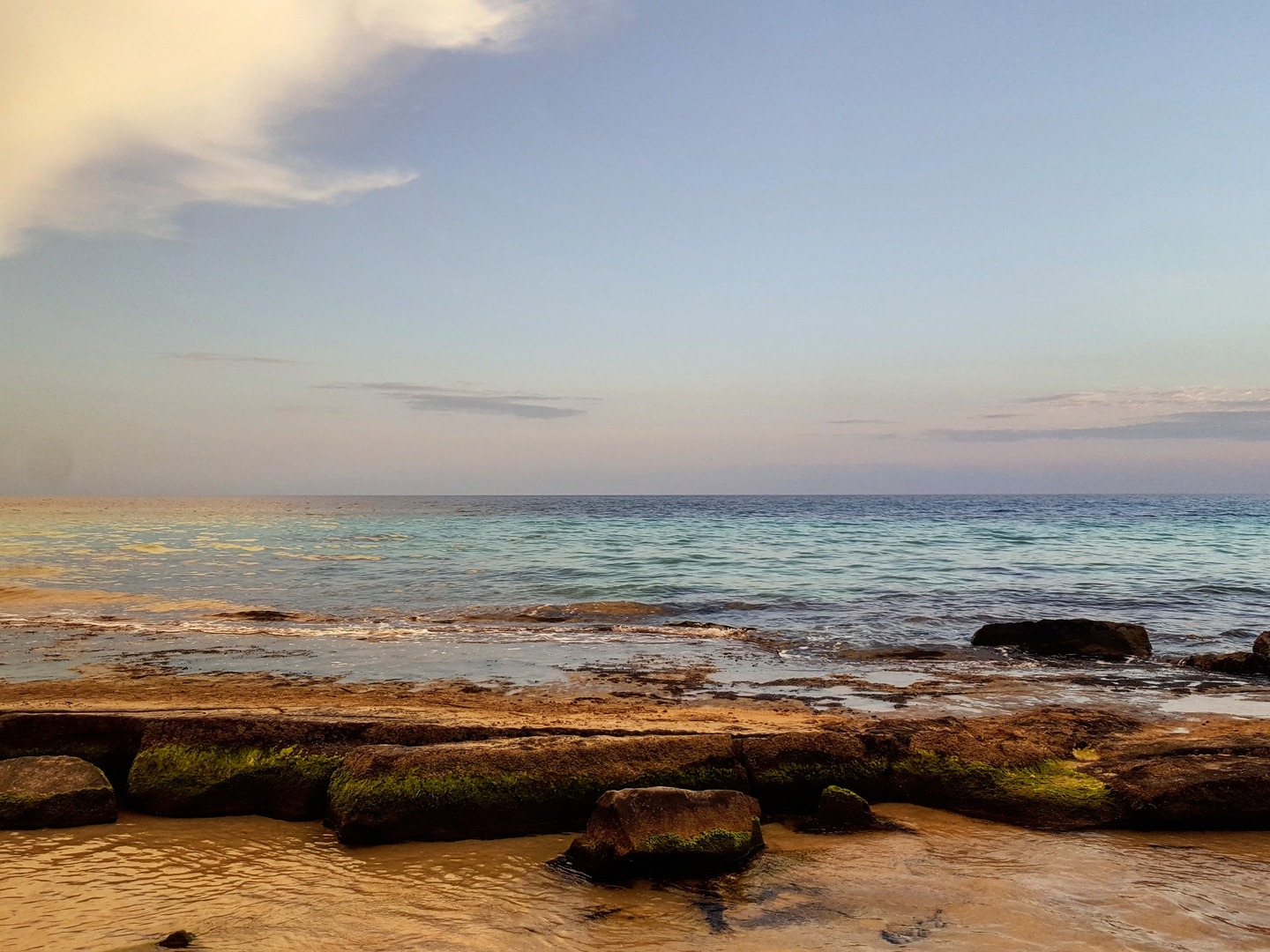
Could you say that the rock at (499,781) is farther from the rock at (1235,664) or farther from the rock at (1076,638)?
the rock at (1235,664)

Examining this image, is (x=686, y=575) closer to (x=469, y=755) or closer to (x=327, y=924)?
(x=469, y=755)

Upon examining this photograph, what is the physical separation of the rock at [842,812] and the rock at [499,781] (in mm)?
536

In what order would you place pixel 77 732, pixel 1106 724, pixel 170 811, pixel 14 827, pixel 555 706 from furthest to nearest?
pixel 555 706
pixel 1106 724
pixel 77 732
pixel 170 811
pixel 14 827

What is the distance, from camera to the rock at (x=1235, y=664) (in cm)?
1045

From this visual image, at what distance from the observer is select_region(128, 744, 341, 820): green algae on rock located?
17.7 feet

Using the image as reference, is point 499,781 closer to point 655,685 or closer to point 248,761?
point 248,761

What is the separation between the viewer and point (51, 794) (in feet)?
16.7

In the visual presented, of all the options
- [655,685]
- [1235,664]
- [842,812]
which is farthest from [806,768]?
[1235,664]

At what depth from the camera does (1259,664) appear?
34.3 ft

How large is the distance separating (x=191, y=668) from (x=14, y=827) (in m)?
5.69

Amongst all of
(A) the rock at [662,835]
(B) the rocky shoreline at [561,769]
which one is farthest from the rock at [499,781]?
(A) the rock at [662,835]

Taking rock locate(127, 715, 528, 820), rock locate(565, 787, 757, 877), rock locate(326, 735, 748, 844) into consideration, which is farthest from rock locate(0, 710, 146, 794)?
rock locate(565, 787, 757, 877)

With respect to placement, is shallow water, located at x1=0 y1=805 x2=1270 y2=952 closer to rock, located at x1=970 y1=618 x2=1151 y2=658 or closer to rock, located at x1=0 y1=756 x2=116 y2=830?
rock, located at x1=0 y1=756 x2=116 y2=830

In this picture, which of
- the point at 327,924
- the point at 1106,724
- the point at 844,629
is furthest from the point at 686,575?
the point at 327,924
